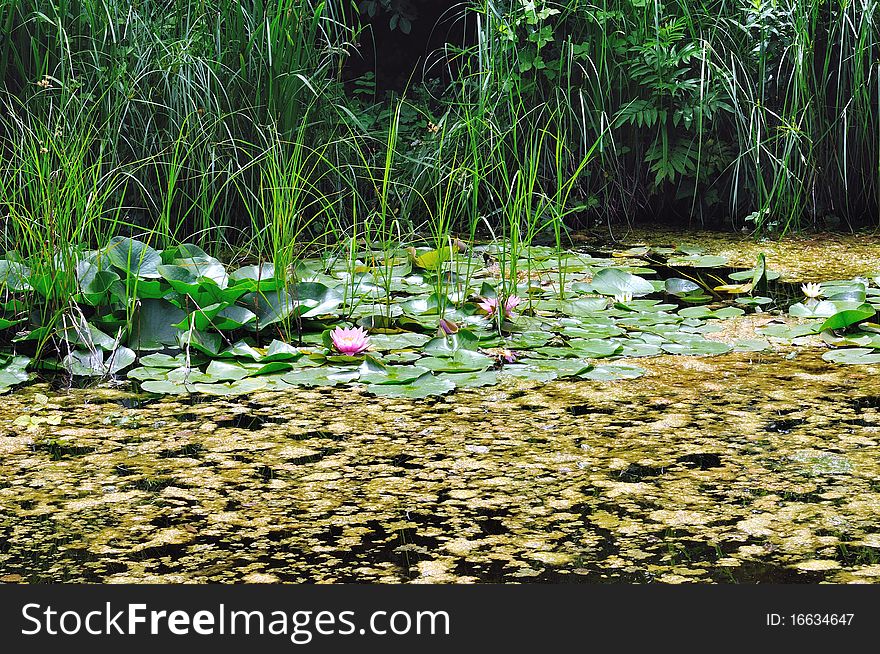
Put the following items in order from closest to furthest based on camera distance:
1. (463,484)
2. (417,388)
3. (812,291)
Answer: (463,484) < (417,388) < (812,291)

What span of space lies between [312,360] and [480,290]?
62cm

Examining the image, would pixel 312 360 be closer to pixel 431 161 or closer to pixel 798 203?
pixel 431 161

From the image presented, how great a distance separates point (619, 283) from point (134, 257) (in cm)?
132

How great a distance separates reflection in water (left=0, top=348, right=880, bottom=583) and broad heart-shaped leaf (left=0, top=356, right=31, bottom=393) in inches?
2.1

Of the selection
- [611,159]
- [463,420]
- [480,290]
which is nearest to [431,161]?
[611,159]

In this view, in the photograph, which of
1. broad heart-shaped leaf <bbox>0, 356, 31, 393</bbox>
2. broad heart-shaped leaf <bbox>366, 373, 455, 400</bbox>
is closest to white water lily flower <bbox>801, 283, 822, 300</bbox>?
broad heart-shaped leaf <bbox>366, 373, 455, 400</bbox>

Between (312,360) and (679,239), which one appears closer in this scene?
(312,360)

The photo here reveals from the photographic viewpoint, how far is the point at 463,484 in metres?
1.66

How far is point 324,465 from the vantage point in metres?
1.75

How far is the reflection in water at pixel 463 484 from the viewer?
140cm

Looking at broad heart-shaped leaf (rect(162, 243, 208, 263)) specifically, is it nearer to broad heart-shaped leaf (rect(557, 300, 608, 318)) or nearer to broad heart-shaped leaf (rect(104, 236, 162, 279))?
broad heart-shaped leaf (rect(104, 236, 162, 279))

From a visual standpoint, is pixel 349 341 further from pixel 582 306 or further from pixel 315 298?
pixel 582 306

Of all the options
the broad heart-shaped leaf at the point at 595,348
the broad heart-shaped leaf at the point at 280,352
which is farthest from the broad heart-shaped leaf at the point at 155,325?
the broad heart-shaped leaf at the point at 595,348

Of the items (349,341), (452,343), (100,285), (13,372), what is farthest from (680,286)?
(13,372)
